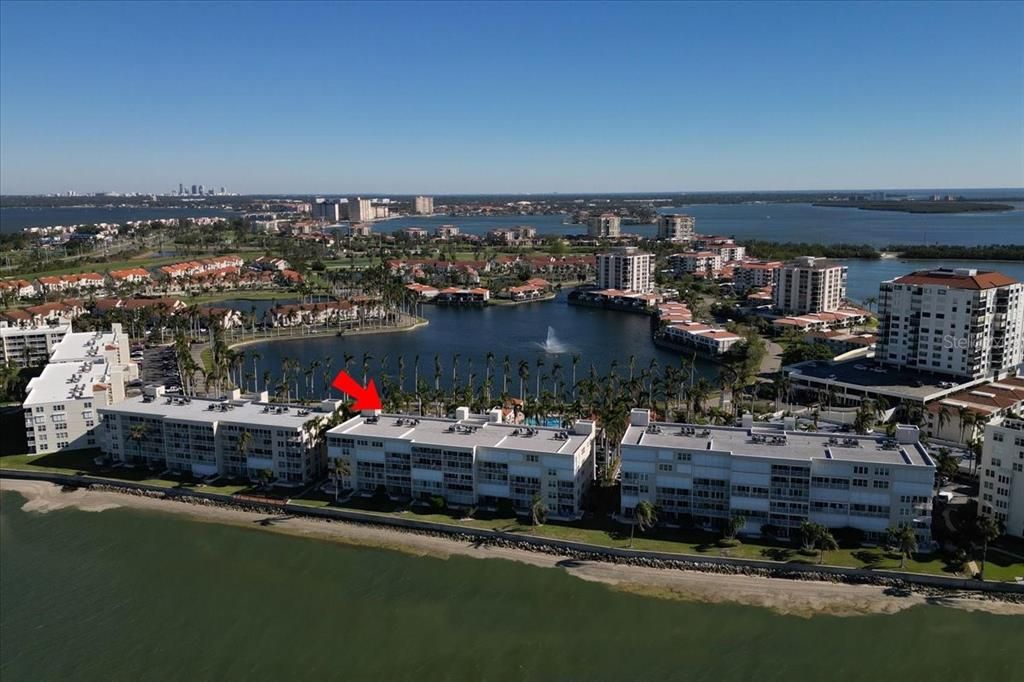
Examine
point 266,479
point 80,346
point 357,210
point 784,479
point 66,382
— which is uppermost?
point 357,210

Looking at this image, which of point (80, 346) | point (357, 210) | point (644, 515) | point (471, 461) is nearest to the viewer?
point (644, 515)

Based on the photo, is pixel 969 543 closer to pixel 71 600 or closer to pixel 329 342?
pixel 71 600

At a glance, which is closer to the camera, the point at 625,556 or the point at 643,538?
the point at 625,556

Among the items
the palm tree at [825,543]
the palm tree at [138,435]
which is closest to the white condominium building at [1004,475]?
the palm tree at [825,543]

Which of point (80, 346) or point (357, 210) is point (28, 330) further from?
point (357, 210)

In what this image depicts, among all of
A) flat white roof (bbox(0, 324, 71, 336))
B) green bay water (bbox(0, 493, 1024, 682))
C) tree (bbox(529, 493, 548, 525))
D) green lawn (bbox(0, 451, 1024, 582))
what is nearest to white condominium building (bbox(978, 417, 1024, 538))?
green lawn (bbox(0, 451, 1024, 582))

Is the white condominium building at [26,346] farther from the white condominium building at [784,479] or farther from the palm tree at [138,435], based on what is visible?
the white condominium building at [784,479]

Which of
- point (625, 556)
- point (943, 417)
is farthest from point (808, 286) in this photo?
point (625, 556)

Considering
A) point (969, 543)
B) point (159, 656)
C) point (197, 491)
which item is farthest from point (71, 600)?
point (969, 543)
